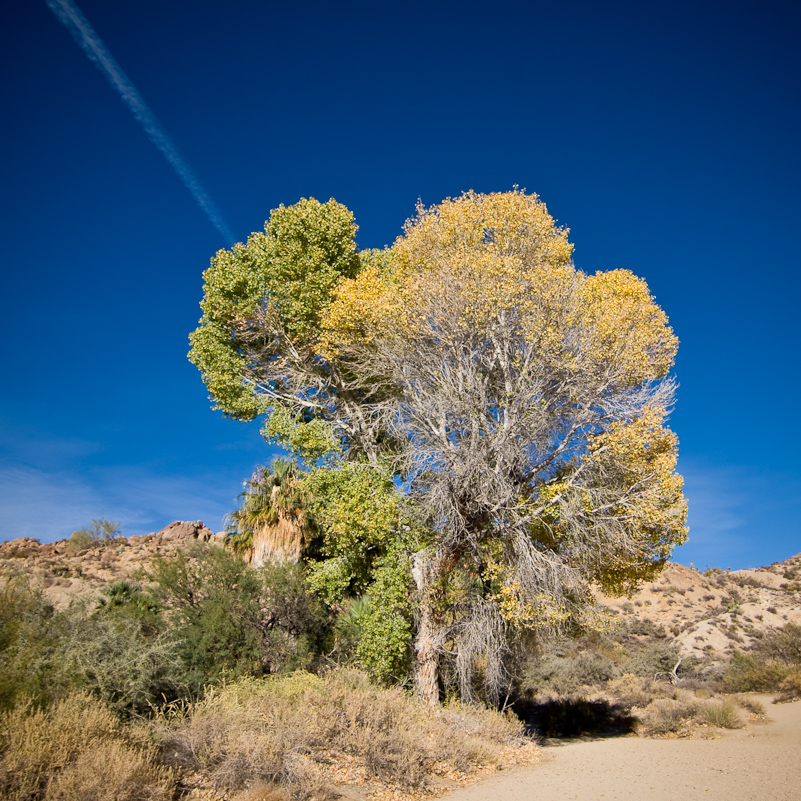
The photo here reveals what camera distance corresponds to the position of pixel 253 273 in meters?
14.9

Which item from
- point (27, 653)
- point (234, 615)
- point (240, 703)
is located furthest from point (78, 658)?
point (234, 615)

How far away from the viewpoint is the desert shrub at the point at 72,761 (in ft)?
16.5

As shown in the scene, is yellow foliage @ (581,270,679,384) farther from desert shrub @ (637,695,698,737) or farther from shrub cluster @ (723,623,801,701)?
shrub cluster @ (723,623,801,701)

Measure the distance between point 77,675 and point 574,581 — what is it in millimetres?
8900

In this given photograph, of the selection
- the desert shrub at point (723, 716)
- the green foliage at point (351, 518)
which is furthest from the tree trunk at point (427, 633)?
the desert shrub at point (723, 716)

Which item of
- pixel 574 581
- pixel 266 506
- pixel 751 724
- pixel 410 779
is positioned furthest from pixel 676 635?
pixel 410 779

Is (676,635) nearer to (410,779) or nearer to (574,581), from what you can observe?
(574,581)

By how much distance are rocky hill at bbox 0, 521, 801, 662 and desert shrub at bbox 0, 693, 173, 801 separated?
15.6 meters

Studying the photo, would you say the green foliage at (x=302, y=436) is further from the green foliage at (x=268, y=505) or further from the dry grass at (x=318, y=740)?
the dry grass at (x=318, y=740)

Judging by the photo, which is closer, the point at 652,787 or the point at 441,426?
the point at 652,787

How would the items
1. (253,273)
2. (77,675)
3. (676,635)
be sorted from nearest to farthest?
(77,675) → (253,273) → (676,635)

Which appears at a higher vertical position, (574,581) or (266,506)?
(266,506)

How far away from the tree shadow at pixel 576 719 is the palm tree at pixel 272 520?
815cm

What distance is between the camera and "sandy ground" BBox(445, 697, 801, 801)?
674 centimetres
